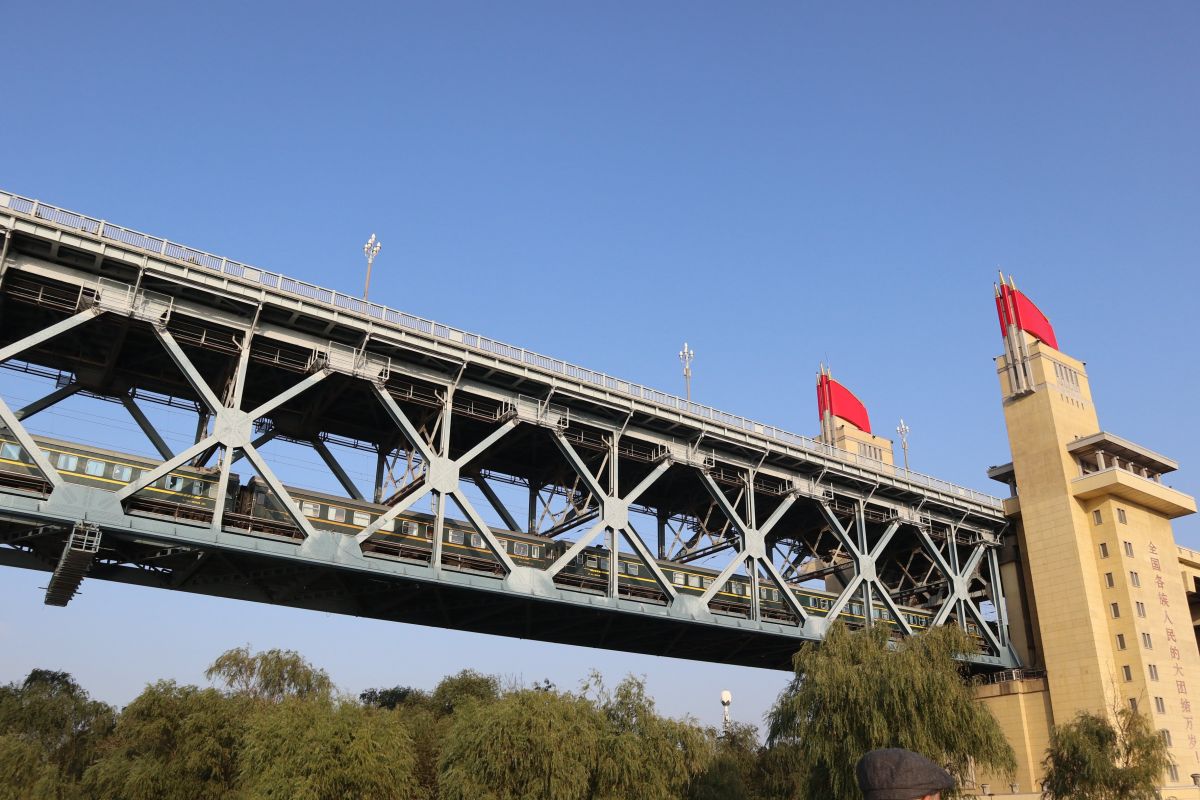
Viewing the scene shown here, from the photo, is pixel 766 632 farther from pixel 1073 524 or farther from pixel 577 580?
pixel 1073 524

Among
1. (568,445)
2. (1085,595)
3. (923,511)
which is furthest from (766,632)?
(1085,595)

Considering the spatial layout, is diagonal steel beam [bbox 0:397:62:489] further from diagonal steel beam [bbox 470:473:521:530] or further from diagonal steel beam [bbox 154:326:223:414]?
diagonal steel beam [bbox 470:473:521:530]

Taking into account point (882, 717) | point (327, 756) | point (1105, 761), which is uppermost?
point (882, 717)

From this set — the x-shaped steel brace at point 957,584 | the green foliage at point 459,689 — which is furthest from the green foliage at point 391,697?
the x-shaped steel brace at point 957,584

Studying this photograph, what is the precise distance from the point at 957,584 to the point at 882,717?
31404mm

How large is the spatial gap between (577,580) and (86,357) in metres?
26.7

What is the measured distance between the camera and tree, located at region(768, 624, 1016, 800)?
129ft

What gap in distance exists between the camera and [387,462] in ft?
179

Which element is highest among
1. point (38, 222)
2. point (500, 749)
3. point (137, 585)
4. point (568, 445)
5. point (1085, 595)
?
point (38, 222)

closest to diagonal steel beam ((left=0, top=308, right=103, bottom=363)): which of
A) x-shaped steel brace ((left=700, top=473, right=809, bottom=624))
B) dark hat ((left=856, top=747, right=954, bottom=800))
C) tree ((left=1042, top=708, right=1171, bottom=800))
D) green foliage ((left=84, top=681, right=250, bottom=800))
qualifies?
green foliage ((left=84, top=681, right=250, bottom=800))

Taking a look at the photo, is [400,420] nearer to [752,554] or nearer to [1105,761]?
[752,554]

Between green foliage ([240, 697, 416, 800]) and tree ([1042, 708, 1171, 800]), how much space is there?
3269cm

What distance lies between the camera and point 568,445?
168 feet

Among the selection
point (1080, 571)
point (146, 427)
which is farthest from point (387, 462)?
point (1080, 571)
